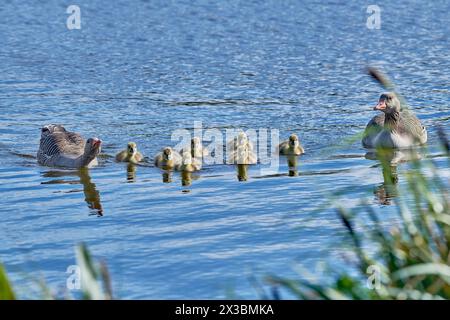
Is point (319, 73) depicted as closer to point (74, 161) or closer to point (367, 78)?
point (367, 78)

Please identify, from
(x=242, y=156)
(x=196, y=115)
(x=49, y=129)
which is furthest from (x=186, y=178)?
(x=196, y=115)

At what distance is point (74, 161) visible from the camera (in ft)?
49.2

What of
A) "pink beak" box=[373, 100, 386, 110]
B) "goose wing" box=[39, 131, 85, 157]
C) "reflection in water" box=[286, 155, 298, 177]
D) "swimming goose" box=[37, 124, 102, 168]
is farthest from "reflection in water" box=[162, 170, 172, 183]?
"pink beak" box=[373, 100, 386, 110]

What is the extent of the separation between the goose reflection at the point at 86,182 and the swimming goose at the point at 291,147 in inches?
108

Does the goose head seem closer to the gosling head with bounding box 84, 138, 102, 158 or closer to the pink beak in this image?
the gosling head with bounding box 84, 138, 102, 158

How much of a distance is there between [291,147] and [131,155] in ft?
7.30

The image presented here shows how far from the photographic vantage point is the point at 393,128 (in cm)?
1620

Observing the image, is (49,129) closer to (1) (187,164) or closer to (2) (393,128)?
(1) (187,164)

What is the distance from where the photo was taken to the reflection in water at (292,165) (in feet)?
46.1

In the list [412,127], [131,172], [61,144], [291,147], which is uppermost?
[412,127]

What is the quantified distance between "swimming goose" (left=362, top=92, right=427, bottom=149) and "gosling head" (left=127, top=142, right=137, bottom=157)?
3.43 meters

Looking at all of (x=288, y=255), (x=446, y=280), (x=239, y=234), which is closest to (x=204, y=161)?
(x=239, y=234)

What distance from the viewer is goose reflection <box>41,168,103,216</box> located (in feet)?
41.1

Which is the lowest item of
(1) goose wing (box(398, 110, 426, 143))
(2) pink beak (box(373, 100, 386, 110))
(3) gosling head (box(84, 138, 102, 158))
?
(3) gosling head (box(84, 138, 102, 158))
